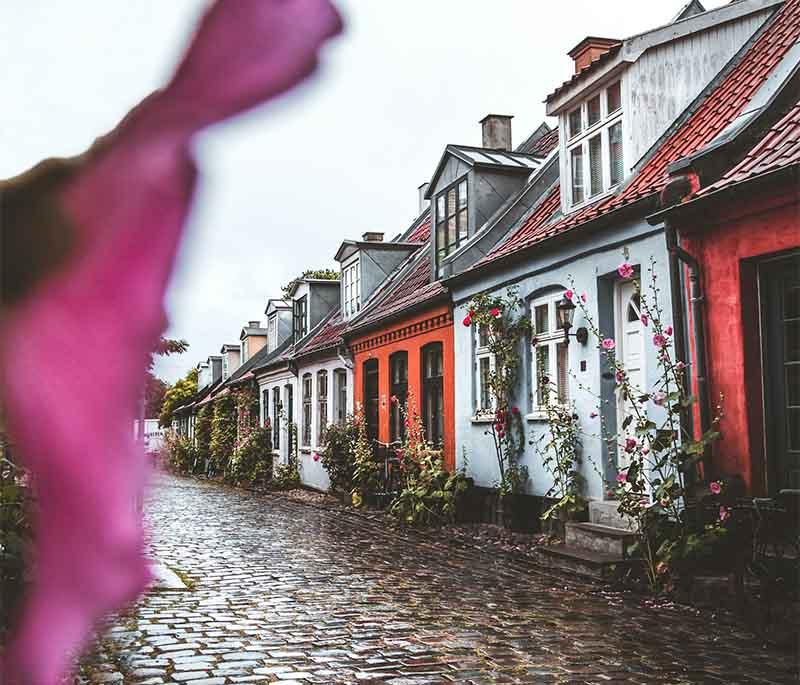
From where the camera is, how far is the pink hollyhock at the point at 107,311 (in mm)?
161

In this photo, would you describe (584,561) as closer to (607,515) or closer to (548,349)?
(607,515)

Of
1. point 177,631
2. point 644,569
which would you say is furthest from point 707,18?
point 177,631

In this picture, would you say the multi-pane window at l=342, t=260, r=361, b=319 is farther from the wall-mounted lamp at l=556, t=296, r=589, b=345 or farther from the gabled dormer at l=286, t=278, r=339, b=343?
the wall-mounted lamp at l=556, t=296, r=589, b=345

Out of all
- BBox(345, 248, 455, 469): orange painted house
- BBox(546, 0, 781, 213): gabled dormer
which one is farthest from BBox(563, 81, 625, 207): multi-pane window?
BBox(345, 248, 455, 469): orange painted house

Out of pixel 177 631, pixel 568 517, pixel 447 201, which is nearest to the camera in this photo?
pixel 177 631

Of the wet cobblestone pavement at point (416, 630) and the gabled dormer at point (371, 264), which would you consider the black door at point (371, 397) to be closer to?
the gabled dormer at point (371, 264)

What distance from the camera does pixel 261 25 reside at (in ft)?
0.57

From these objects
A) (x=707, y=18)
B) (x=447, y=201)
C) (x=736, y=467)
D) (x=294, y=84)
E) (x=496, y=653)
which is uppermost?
(x=707, y=18)

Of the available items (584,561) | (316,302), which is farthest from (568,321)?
(316,302)

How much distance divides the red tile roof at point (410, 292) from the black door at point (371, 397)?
91 cm

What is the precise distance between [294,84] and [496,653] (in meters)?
6.32

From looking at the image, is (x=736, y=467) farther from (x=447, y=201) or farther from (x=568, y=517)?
(x=447, y=201)

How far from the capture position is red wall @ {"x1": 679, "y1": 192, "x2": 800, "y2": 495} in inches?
312

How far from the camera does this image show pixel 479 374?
13.6m
